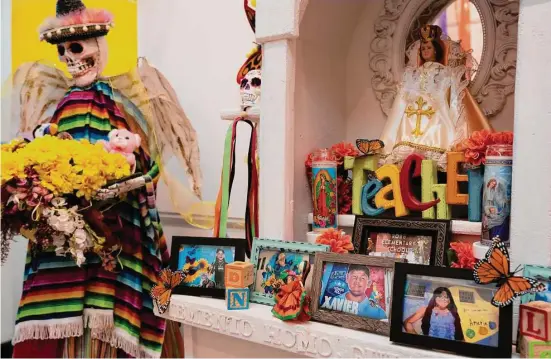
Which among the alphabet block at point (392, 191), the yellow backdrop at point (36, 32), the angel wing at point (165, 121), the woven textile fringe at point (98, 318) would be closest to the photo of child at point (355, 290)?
the alphabet block at point (392, 191)

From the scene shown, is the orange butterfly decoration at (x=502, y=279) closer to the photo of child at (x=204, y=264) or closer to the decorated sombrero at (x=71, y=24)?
the photo of child at (x=204, y=264)

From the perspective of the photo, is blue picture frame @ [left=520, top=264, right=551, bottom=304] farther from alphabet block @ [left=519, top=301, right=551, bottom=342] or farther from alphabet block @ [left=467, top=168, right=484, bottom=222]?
alphabet block @ [left=467, top=168, right=484, bottom=222]

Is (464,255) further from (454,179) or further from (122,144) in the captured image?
(122,144)

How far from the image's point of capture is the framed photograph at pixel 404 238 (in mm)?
1047

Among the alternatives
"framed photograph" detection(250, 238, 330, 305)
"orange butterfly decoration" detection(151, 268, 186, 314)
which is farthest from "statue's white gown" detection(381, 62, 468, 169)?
"orange butterfly decoration" detection(151, 268, 186, 314)

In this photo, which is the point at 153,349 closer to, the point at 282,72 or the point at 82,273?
the point at 82,273

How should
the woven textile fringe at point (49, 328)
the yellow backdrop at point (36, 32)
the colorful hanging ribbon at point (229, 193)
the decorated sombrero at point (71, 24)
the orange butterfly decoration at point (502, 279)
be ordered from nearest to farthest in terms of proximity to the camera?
the orange butterfly decoration at point (502, 279), the colorful hanging ribbon at point (229, 193), the woven textile fringe at point (49, 328), the decorated sombrero at point (71, 24), the yellow backdrop at point (36, 32)

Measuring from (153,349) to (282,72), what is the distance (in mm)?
1014

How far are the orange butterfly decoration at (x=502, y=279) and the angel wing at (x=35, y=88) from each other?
1598 mm

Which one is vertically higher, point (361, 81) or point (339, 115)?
point (361, 81)

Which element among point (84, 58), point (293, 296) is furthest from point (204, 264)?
point (84, 58)

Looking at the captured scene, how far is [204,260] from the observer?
121cm

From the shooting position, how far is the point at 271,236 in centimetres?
119

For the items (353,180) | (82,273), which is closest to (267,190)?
(353,180)
